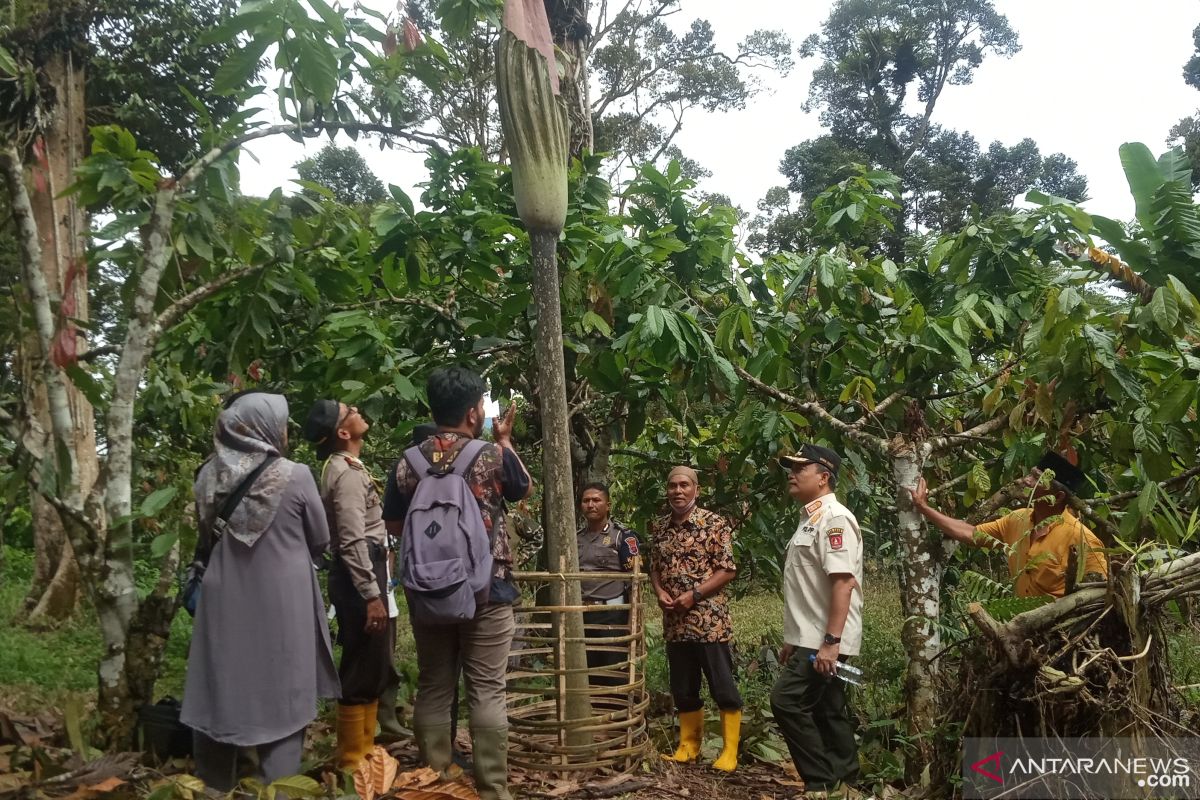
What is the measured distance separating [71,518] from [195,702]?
103 cm

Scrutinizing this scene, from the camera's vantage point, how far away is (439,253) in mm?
A: 4566

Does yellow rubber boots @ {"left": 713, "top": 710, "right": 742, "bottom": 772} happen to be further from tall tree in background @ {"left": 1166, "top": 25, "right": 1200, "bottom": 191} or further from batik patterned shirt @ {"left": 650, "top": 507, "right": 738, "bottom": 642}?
tall tree in background @ {"left": 1166, "top": 25, "right": 1200, "bottom": 191}

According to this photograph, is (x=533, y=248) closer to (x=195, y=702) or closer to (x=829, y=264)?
(x=829, y=264)

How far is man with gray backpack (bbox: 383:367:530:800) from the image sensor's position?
338 cm

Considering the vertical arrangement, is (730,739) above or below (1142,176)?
below

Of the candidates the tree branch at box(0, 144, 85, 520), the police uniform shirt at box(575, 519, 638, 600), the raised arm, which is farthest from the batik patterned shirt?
the tree branch at box(0, 144, 85, 520)

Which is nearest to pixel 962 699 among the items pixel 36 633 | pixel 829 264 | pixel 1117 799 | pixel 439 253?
pixel 1117 799

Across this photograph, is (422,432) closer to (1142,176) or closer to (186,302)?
(186,302)

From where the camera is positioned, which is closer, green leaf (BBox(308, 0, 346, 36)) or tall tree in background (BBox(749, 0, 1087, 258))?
green leaf (BBox(308, 0, 346, 36))

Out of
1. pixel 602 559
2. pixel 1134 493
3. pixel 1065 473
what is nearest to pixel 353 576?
pixel 602 559

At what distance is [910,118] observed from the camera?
21531 millimetres

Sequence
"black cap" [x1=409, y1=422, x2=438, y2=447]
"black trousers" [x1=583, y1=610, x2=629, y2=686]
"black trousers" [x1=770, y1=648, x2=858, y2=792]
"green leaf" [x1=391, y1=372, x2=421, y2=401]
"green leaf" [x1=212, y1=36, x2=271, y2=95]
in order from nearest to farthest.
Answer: "green leaf" [x1=212, y1=36, x2=271, y2=95] → "black trousers" [x1=770, y1=648, x2=858, y2=792] → "black cap" [x1=409, y1=422, x2=438, y2=447] → "green leaf" [x1=391, y1=372, x2=421, y2=401] → "black trousers" [x1=583, y1=610, x2=629, y2=686]

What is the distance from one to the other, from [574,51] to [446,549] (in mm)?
3436

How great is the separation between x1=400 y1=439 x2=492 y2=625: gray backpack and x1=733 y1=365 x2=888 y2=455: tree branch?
1570 millimetres
